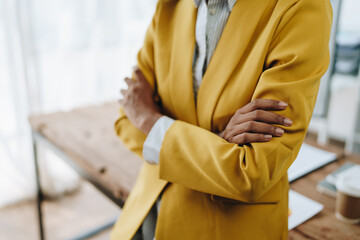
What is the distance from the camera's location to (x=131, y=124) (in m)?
1.06

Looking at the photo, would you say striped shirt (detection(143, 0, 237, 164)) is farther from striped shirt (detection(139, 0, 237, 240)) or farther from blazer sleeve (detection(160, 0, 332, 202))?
blazer sleeve (detection(160, 0, 332, 202))

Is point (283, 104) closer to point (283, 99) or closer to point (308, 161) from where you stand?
point (283, 99)

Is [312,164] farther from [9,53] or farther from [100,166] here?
[9,53]

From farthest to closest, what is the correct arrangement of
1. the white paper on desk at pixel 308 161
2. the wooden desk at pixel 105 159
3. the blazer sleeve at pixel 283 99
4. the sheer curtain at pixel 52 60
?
the sheer curtain at pixel 52 60
the white paper on desk at pixel 308 161
the wooden desk at pixel 105 159
the blazer sleeve at pixel 283 99

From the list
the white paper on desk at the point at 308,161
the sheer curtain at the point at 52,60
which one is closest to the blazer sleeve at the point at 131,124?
the white paper on desk at the point at 308,161

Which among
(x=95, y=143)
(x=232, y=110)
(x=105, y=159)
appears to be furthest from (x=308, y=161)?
(x=95, y=143)

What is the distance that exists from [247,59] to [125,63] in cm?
236

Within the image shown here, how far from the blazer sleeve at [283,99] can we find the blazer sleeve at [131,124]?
0.28m

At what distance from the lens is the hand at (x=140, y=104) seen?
0.95m

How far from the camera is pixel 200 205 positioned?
87cm

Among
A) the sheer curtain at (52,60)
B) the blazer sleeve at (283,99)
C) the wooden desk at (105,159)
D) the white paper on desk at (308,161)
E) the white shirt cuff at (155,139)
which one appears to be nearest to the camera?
the blazer sleeve at (283,99)

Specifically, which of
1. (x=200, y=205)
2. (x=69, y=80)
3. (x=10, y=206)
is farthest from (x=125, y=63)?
(x=200, y=205)

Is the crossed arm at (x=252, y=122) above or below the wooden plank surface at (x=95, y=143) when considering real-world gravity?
above

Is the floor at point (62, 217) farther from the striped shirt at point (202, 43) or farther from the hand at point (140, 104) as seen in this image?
the striped shirt at point (202, 43)
